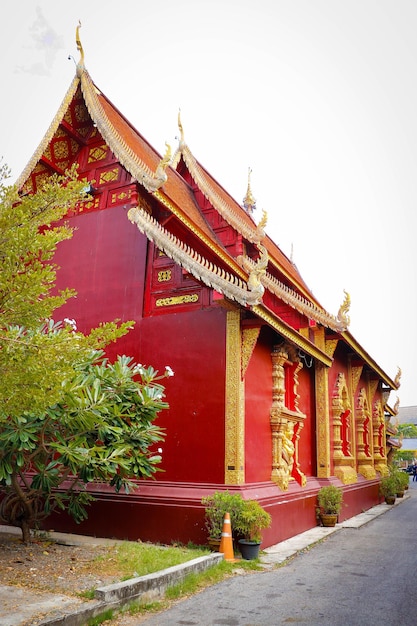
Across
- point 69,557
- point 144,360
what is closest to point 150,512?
point 69,557

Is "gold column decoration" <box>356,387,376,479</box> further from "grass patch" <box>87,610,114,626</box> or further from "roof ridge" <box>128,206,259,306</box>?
"grass patch" <box>87,610,114,626</box>

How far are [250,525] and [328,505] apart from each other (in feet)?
11.5

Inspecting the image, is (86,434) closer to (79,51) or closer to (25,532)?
(25,532)

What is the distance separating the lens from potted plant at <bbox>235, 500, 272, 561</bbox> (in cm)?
593

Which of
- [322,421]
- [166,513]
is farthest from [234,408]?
[322,421]

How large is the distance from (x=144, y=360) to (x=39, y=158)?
4.10m

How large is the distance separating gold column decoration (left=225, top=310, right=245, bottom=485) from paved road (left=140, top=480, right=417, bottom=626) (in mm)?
1223

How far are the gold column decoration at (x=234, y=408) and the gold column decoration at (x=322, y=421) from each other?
12.5 ft

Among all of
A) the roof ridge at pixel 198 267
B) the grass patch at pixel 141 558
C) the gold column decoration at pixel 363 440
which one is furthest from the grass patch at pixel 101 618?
the gold column decoration at pixel 363 440

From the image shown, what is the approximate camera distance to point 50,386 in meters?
3.27

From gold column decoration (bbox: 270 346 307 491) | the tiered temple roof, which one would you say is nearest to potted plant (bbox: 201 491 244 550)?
gold column decoration (bbox: 270 346 307 491)

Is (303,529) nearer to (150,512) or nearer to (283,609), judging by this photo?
(150,512)

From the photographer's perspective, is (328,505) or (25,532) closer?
(25,532)

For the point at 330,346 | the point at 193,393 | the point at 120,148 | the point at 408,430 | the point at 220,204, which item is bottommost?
the point at 193,393
